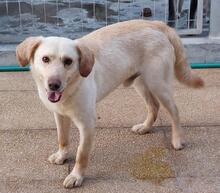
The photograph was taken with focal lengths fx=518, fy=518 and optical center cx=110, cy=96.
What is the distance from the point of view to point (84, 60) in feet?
11.3

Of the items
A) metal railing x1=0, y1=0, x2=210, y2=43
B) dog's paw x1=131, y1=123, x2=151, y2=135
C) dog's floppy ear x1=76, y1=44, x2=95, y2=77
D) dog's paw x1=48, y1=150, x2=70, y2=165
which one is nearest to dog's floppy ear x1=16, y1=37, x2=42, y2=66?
dog's floppy ear x1=76, y1=44, x2=95, y2=77

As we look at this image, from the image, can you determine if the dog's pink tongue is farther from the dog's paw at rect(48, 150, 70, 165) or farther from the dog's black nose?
the dog's paw at rect(48, 150, 70, 165)

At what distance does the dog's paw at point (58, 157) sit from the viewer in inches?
160

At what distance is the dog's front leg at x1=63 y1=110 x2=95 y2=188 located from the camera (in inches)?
147

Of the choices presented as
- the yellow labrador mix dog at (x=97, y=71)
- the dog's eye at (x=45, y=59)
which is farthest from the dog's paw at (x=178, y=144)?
the dog's eye at (x=45, y=59)

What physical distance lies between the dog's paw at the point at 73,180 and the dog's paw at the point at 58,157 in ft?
→ 0.91

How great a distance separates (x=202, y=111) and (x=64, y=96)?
1.80 m

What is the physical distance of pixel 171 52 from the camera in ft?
13.6

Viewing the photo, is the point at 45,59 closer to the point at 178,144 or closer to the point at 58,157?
the point at 58,157

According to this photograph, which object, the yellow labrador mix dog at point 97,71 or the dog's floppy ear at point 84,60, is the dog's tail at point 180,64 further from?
the dog's floppy ear at point 84,60

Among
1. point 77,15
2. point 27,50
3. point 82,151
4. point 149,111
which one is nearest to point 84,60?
point 27,50

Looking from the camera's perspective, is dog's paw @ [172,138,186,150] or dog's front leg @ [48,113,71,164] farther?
dog's paw @ [172,138,186,150]

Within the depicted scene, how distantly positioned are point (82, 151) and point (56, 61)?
79 centimetres

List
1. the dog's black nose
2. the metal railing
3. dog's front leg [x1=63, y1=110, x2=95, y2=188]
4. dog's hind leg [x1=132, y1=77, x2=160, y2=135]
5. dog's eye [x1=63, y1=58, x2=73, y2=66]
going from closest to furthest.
A: 1. the dog's black nose
2. dog's eye [x1=63, y1=58, x2=73, y2=66]
3. dog's front leg [x1=63, y1=110, x2=95, y2=188]
4. dog's hind leg [x1=132, y1=77, x2=160, y2=135]
5. the metal railing
